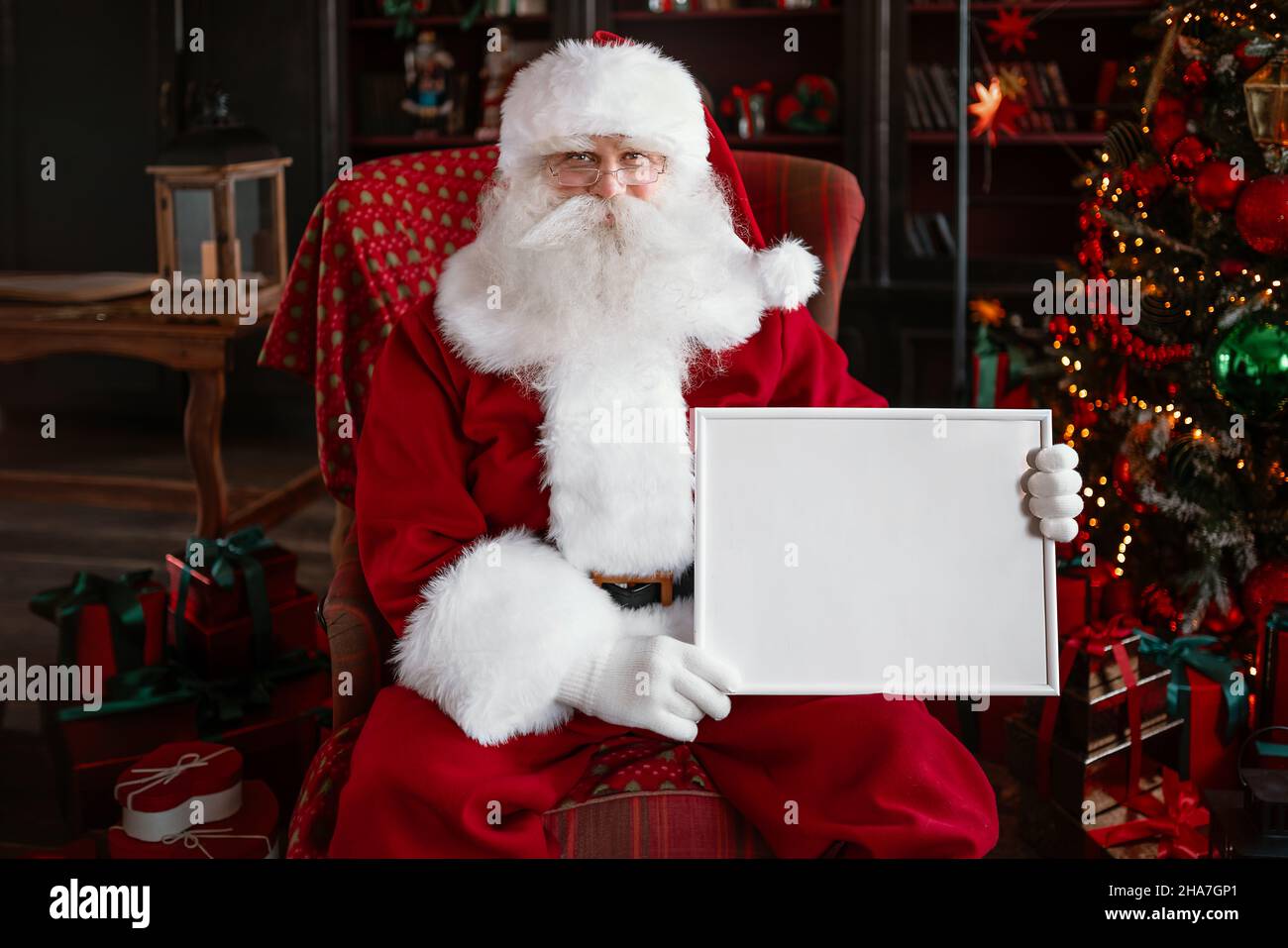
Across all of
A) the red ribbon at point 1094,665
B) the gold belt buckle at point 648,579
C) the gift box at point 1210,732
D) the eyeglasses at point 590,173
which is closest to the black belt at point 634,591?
the gold belt buckle at point 648,579

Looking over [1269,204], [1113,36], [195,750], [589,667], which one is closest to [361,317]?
[195,750]

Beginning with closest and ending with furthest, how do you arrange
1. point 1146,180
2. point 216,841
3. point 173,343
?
point 216,841 < point 1146,180 < point 173,343

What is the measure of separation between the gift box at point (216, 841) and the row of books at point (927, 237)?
3103 millimetres

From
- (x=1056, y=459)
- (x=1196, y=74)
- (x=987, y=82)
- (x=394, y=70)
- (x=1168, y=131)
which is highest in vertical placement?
(x=394, y=70)

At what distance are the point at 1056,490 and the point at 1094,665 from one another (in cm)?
74

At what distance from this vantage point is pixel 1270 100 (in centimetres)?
220

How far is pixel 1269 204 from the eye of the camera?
2219mm

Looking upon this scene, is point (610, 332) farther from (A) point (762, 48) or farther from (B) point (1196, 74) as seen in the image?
(A) point (762, 48)

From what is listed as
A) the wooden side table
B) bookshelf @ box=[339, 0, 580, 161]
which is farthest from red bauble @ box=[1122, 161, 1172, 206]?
bookshelf @ box=[339, 0, 580, 161]

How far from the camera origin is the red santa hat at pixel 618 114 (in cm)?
180

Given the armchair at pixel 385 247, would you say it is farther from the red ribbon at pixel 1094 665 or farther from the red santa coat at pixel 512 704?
the red ribbon at pixel 1094 665

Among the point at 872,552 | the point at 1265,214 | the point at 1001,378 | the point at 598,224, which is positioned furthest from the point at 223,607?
the point at 1265,214
